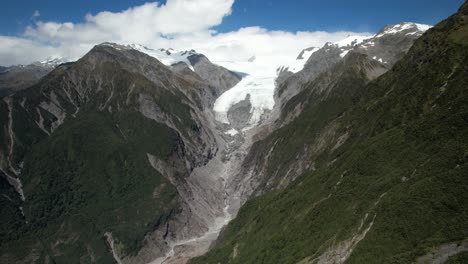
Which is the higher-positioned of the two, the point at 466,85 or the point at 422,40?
the point at 422,40

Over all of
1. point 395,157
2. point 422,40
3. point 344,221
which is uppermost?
point 422,40

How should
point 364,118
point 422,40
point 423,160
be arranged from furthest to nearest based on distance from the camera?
point 422,40
point 364,118
point 423,160

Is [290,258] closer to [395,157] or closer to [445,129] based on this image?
[395,157]

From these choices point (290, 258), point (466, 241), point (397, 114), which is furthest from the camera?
point (397, 114)

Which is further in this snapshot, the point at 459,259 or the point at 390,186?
the point at 390,186

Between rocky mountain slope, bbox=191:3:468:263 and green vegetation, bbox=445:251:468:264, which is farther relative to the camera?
rocky mountain slope, bbox=191:3:468:263

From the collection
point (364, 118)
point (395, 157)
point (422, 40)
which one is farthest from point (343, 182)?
point (422, 40)

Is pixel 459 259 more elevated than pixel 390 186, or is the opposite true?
pixel 390 186

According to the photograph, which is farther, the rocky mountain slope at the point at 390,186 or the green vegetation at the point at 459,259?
the rocky mountain slope at the point at 390,186
